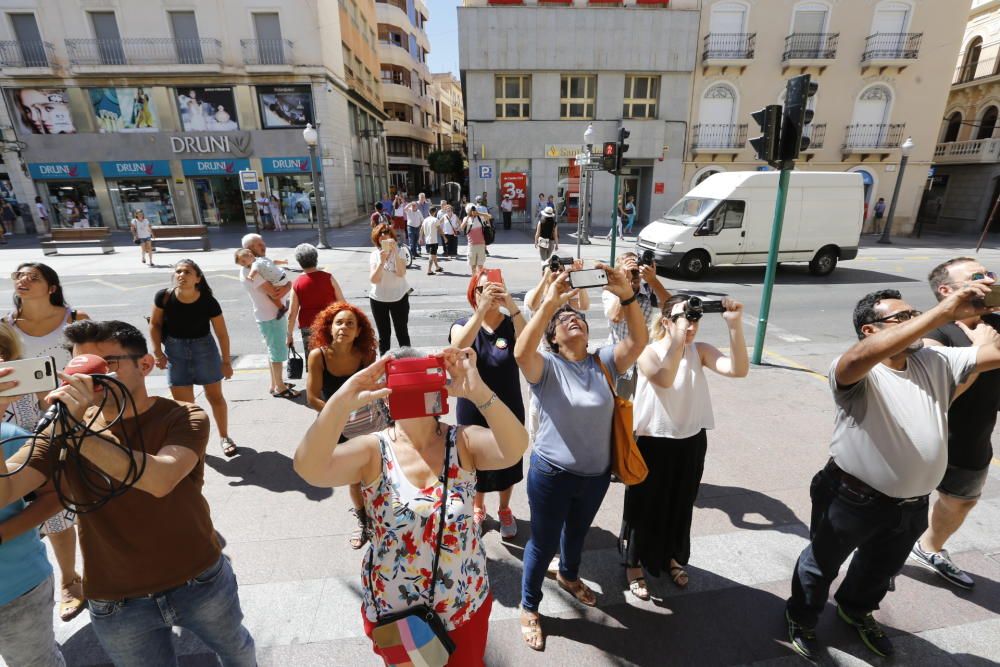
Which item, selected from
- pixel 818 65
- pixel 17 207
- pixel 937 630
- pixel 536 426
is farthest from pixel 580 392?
pixel 17 207

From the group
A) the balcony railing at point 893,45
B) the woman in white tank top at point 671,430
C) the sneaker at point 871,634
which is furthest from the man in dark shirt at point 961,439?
the balcony railing at point 893,45

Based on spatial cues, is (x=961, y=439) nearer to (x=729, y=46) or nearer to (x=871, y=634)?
(x=871, y=634)

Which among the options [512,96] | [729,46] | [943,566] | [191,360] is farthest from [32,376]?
[729,46]

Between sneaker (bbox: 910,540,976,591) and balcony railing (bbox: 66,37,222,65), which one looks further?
balcony railing (bbox: 66,37,222,65)

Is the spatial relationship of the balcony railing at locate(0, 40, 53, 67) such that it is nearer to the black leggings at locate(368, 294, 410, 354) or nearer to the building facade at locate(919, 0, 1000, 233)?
the black leggings at locate(368, 294, 410, 354)

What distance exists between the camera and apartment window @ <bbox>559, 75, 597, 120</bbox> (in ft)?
71.6

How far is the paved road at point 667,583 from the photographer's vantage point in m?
2.62

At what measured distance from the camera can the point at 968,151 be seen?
23.5 meters

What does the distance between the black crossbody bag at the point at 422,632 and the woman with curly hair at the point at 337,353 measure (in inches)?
62.1

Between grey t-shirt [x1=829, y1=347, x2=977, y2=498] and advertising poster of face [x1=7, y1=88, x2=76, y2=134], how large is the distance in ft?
98.0

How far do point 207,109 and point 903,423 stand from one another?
26.7m

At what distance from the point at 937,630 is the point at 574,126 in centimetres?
2226

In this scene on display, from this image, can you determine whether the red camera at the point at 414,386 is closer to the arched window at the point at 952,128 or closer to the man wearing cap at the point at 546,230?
the man wearing cap at the point at 546,230

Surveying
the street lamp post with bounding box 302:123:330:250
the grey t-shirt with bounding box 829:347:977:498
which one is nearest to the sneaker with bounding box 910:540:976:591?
the grey t-shirt with bounding box 829:347:977:498
